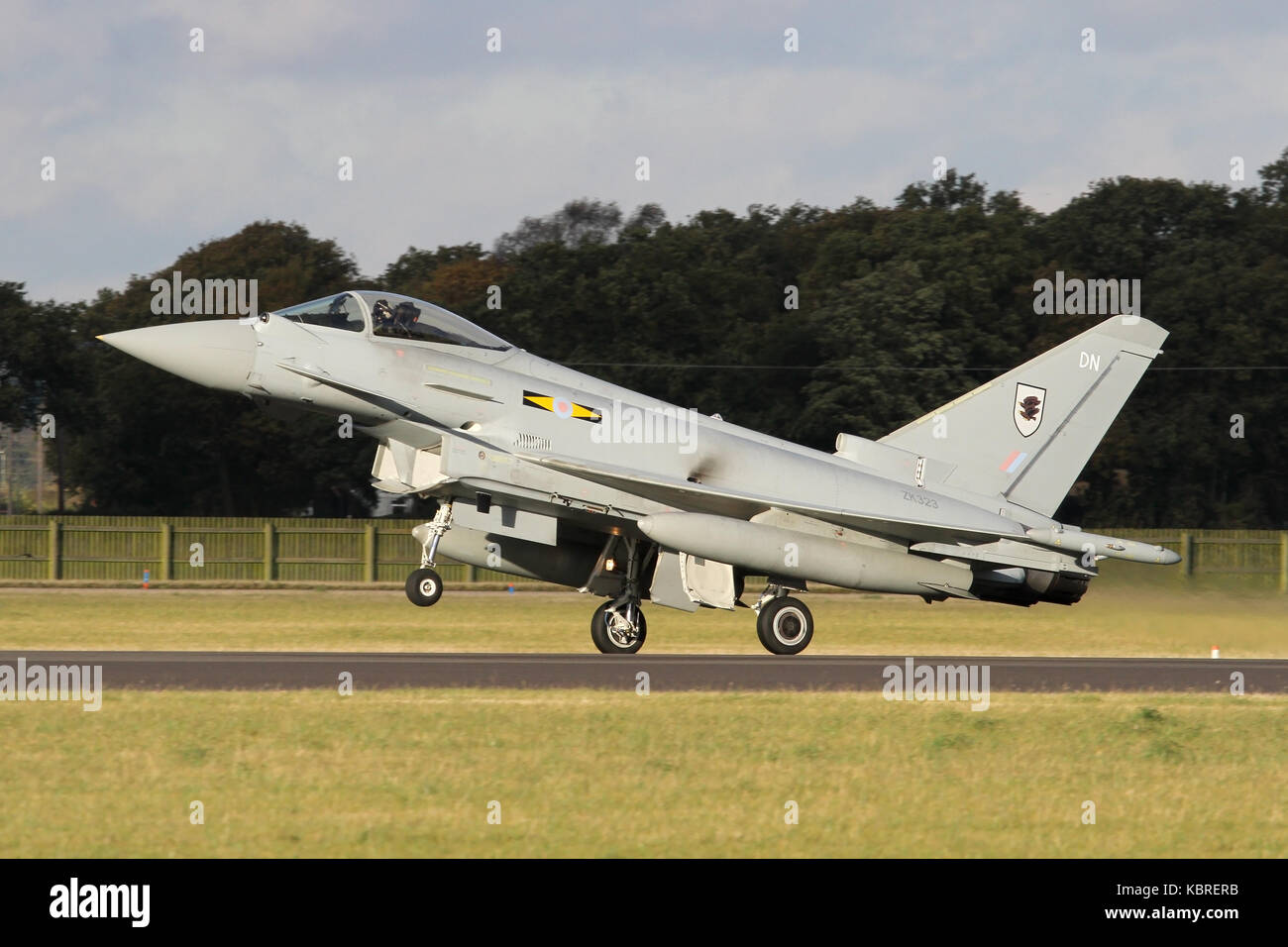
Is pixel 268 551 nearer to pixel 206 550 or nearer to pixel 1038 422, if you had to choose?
pixel 206 550

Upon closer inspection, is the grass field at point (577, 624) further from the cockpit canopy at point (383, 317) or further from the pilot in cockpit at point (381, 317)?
the pilot in cockpit at point (381, 317)

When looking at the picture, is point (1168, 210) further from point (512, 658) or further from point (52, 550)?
point (512, 658)

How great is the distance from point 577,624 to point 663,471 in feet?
23.7

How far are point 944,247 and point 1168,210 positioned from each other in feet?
35.7

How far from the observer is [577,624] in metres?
25.0

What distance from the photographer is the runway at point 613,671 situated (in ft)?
48.4

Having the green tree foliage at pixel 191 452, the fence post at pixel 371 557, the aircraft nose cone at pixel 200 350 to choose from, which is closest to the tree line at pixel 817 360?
the green tree foliage at pixel 191 452

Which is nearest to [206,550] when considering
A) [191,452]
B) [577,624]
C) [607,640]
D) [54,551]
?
[54,551]

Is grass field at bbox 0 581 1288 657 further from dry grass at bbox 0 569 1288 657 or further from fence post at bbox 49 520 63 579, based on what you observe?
fence post at bbox 49 520 63 579

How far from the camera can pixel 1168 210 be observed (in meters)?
55.0

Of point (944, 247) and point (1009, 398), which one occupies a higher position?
point (944, 247)

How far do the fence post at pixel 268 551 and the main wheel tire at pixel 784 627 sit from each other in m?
23.4

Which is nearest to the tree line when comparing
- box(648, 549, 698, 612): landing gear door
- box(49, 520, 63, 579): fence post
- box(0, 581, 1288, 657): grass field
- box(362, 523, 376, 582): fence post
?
box(49, 520, 63, 579): fence post

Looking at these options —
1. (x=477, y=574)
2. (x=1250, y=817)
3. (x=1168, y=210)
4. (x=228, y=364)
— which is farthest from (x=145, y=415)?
(x=1250, y=817)
